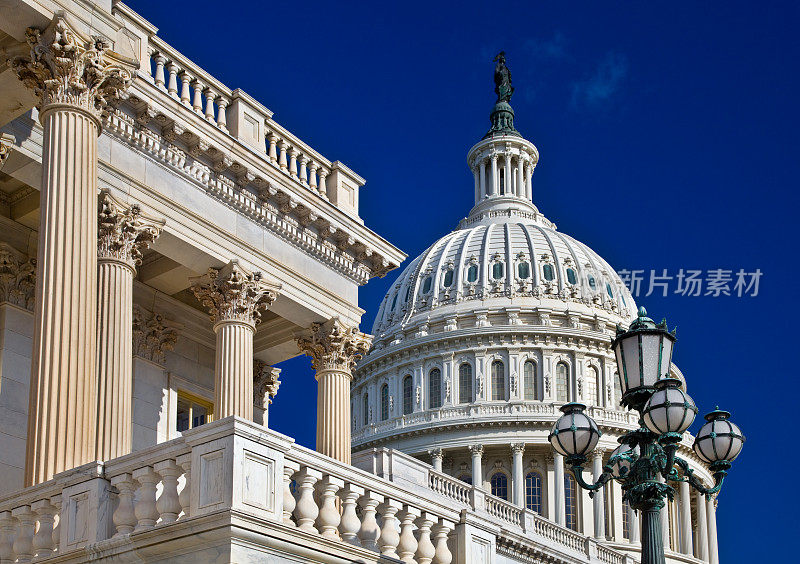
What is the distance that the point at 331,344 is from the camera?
27.2 m

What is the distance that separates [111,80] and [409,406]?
295ft

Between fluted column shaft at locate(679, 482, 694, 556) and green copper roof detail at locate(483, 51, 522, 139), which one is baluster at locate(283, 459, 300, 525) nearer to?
fluted column shaft at locate(679, 482, 694, 556)

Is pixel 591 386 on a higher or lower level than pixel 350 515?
higher

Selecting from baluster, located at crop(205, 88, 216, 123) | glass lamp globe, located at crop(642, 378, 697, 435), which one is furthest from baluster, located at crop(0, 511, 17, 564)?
baluster, located at crop(205, 88, 216, 123)

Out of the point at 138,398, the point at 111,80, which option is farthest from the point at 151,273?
the point at 111,80

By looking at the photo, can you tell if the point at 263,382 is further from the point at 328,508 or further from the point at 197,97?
the point at 328,508

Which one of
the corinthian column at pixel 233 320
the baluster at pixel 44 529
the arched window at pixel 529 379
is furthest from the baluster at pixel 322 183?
the arched window at pixel 529 379

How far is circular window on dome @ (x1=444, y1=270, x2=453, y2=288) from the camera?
369ft

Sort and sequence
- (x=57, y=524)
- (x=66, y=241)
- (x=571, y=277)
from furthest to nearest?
(x=571, y=277), (x=66, y=241), (x=57, y=524)

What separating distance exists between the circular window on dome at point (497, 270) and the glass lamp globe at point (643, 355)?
94907 mm

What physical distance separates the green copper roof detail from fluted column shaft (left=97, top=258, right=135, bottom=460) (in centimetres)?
11018

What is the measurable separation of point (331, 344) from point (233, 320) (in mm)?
3195

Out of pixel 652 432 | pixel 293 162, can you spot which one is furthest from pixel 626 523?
pixel 652 432

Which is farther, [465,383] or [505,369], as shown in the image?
[465,383]
